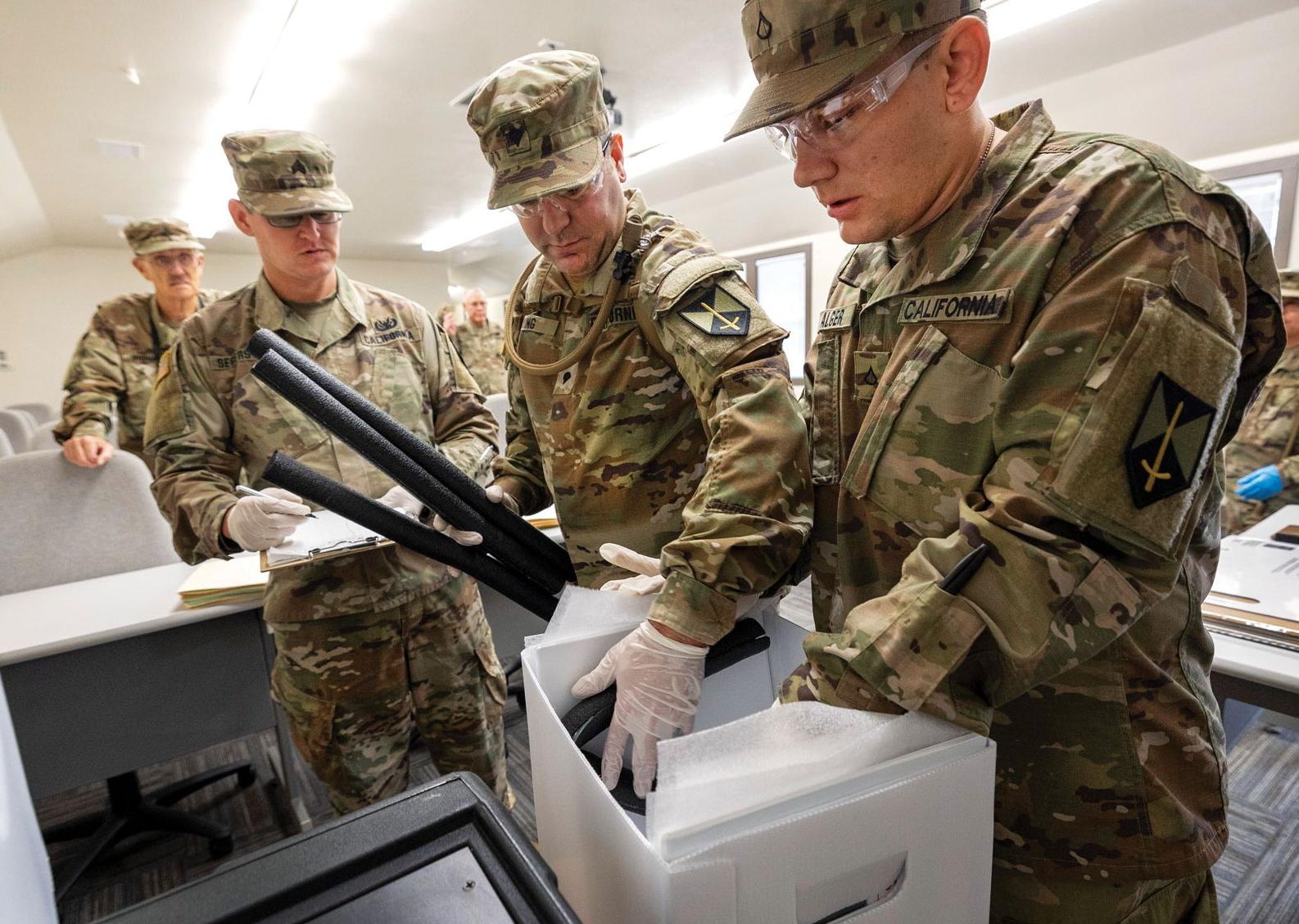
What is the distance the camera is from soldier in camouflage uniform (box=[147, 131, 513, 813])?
4.79 ft

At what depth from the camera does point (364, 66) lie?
12.1 ft

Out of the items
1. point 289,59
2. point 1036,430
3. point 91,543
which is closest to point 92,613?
point 91,543

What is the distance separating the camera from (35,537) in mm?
1979

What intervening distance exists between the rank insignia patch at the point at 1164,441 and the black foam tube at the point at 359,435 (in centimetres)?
83

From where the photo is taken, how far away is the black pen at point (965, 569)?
21.6 inches

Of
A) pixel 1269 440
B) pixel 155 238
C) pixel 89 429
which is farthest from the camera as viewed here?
pixel 155 238

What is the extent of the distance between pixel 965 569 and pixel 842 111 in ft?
1.50

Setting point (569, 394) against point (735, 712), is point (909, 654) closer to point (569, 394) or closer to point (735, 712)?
point (735, 712)

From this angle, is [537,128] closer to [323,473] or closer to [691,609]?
[691,609]

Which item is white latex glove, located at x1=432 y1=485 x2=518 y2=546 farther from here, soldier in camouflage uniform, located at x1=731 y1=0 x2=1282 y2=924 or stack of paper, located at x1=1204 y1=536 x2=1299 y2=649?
stack of paper, located at x1=1204 y1=536 x2=1299 y2=649

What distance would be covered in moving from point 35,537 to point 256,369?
5.60 feet

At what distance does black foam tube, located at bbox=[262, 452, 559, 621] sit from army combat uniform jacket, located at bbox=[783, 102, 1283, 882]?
1.87ft

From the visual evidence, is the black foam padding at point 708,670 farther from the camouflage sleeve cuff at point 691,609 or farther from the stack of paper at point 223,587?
the stack of paper at point 223,587

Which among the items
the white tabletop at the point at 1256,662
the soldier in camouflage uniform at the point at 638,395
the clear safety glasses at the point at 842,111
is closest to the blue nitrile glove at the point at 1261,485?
the white tabletop at the point at 1256,662
